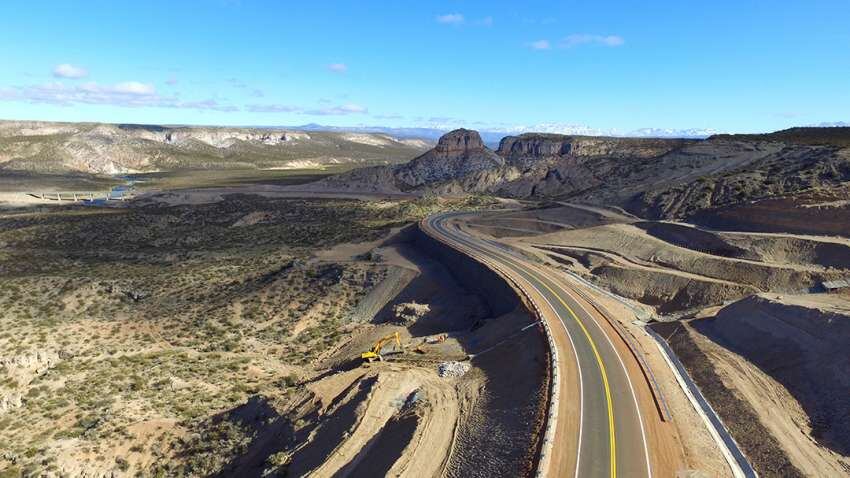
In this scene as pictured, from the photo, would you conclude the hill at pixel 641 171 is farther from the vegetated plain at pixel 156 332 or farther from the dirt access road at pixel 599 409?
the vegetated plain at pixel 156 332

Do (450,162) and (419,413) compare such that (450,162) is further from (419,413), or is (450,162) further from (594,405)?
(594,405)

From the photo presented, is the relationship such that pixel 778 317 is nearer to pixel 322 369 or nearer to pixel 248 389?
pixel 322 369

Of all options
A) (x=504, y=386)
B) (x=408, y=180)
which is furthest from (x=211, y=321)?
(x=408, y=180)

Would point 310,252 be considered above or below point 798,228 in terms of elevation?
below

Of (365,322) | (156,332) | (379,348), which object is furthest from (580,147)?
(156,332)

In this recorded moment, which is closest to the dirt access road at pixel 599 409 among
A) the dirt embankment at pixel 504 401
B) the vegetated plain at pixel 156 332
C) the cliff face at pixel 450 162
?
the dirt embankment at pixel 504 401

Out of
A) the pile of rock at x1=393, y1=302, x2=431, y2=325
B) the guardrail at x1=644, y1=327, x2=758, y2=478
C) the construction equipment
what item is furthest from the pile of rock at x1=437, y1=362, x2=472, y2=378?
the pile of rock at x1=393, y1=302, x2=431, y2=325

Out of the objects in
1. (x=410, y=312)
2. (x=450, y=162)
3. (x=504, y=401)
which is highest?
(x=450, y=162)
